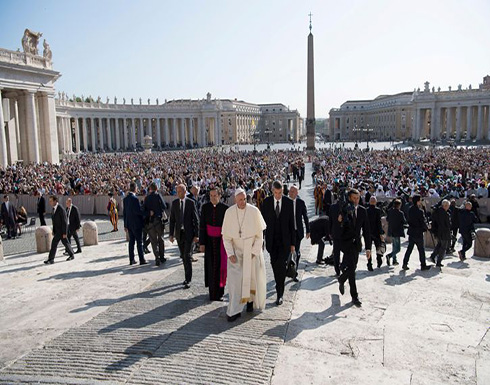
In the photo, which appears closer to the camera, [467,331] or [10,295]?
[467,331]

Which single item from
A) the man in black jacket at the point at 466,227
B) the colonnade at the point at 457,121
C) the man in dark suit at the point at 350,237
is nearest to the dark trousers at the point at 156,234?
the man in dark suit at the point at 350,237

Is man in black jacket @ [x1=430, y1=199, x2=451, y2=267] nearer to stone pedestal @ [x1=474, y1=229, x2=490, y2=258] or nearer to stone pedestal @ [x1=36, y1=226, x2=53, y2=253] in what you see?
stone pedestal @ [x1=474, y1=229, x2=490, y2=258]

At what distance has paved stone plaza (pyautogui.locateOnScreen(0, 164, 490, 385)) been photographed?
419 cm

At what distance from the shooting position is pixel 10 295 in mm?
6887

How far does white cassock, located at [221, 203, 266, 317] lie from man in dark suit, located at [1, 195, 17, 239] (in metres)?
11.3

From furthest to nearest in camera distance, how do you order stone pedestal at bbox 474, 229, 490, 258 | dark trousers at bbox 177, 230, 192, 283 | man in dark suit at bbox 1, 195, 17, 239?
man in dark suit at bbox 1, 195, 17, 239
stone pedestal at bbox 474, 229, 490, 258
dark trousers at bbox 177, 230, 192, 283

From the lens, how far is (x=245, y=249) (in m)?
5.63

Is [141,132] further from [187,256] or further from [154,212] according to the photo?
[187,256]

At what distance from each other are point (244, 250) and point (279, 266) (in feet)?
2.35

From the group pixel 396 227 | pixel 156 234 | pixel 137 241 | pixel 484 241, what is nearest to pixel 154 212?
pixel 156 234

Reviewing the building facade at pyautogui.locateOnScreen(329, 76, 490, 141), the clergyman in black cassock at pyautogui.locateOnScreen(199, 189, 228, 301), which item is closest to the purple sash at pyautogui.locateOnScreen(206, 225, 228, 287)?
the clergyman in black cassock at pyautogui.locateOnScreen(199, 189, 228, 301)

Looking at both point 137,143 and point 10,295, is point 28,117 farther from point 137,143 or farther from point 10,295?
point 137,143

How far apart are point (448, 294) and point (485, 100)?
8466 centimetres

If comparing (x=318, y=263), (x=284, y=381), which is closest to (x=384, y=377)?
(x=284, y=381)
